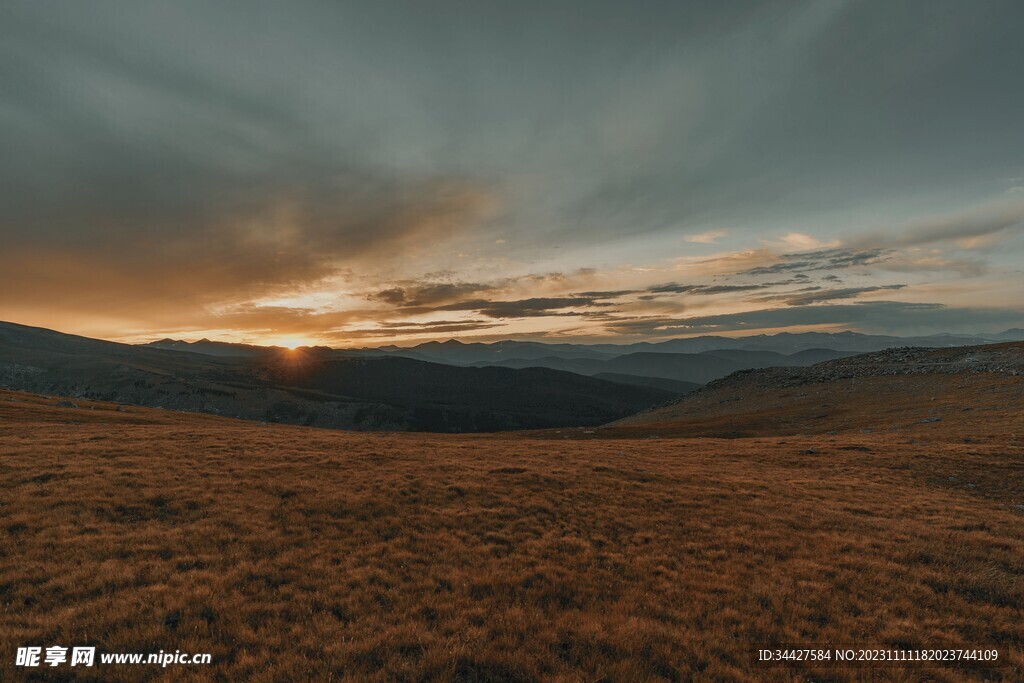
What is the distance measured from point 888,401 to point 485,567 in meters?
81.2

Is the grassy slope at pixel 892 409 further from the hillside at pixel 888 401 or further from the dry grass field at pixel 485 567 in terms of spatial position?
the dry grass field at pixel 485 567

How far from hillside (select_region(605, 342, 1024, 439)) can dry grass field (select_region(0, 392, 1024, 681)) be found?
84.3 ft

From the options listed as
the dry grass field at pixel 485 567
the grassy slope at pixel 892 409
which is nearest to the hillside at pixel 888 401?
the grassy slope at pixel 892 409

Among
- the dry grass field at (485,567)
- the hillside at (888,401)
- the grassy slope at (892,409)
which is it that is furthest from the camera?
the hillside at (888,401)

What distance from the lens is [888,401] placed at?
208ft

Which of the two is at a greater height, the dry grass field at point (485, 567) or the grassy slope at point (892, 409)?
the dry grass field at point (485, 567)

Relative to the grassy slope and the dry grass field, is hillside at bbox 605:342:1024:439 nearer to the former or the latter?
the grassy slope

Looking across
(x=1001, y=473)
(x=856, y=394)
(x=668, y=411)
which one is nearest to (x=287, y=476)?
(x=1001, y=473)

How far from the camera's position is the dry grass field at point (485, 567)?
8555 millimetres

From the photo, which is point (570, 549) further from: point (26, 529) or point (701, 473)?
point (26, 529)

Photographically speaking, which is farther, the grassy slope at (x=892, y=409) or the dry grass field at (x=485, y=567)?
the grassy slope at (x=892, y=409)

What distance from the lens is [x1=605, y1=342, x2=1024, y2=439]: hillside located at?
4359 centimetres

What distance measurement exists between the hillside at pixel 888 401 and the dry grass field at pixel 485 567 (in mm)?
25692

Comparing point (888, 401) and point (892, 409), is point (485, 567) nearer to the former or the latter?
point (892, 409)
